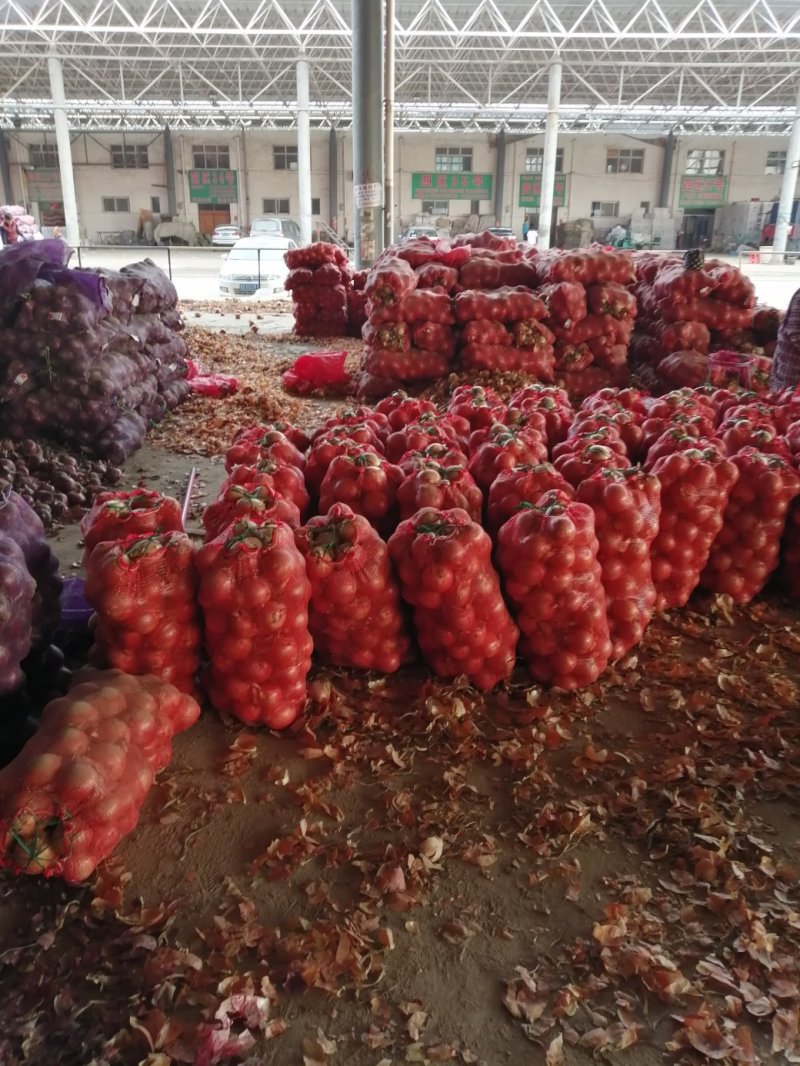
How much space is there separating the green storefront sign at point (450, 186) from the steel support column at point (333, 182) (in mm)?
3574

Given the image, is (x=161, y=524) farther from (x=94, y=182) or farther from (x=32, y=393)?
(x=94, y=182)

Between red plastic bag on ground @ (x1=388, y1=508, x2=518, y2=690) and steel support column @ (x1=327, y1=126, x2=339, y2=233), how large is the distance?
35.2 meters

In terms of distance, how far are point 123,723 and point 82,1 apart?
2770 centimetres

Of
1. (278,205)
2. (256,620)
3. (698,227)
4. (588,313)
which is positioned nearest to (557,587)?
(256,620)

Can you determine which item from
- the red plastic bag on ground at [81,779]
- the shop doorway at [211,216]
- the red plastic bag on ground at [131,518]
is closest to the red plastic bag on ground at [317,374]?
the red plastic bag on ground at [131,518]

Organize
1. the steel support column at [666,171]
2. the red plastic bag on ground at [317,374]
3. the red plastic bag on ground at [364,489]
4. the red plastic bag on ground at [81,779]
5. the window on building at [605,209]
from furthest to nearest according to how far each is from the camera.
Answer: the window on building at [605,209] → the steel support column at [666,171] → the red plastic bag on ground at [317,374] → the red plastic bag on ground at [364,489] → the red plastic bag on ground at [81,779]

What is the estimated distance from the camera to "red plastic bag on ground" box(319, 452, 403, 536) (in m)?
2.89

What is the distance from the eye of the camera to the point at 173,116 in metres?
32.3

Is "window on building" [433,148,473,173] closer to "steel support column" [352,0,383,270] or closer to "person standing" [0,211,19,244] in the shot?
"person standing" [0,211,19,244]

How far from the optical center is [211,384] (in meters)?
7.52

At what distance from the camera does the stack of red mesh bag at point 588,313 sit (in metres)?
6.74

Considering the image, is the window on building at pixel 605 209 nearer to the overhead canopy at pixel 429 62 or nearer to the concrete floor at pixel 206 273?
the overhead canopy at pixel 429 62

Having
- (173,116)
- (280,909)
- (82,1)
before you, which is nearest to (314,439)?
(280,909)

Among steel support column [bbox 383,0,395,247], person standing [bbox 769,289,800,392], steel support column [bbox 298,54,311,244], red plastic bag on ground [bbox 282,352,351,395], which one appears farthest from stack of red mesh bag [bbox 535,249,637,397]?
steel support column [bbox 298,54,311,244]
